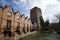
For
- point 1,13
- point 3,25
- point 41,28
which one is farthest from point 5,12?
point 41,28

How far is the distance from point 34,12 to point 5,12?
31120 millimetres

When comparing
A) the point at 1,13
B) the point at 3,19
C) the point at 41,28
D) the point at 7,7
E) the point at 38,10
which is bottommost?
the point at 41,28

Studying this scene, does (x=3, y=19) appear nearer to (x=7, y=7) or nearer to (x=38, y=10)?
(x=7, y=7)

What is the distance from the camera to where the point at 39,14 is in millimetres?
48562

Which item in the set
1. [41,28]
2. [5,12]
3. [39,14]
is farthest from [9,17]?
[39,14]

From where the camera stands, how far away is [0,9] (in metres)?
16.4

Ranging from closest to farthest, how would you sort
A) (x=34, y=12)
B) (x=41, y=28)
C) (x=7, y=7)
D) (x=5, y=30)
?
(x=5, y=30), (x=7, y=7), (x=41, y=28), (x=34, y=12)

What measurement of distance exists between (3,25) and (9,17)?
2.90 meters

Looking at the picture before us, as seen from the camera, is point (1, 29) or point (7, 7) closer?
point (1, 29)

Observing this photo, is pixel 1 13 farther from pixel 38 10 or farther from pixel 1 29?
pixel 38 10

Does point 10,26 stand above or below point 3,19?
below

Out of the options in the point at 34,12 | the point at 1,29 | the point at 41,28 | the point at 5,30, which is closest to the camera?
the point at 1,29

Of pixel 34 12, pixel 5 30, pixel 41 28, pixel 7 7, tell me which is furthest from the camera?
pixel 34 12

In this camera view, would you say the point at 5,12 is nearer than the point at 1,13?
No
